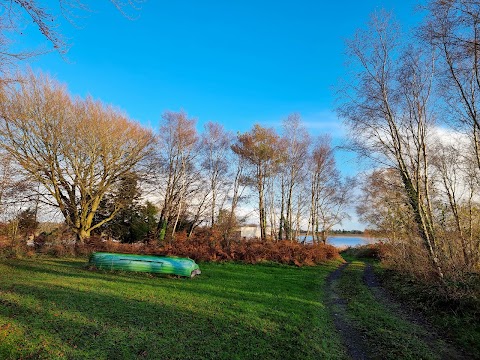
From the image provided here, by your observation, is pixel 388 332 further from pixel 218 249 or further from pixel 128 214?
pixel 128 214

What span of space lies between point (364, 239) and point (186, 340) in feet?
108

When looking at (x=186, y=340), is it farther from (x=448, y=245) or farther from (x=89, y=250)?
(x=89, y=250)

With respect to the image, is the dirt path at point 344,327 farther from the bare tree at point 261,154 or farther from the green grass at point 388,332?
the bare tree at point 261,154

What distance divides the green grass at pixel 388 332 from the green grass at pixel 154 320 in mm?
705

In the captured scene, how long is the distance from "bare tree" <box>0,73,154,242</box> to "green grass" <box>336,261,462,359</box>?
16443mm

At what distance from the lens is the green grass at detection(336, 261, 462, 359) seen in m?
5.07

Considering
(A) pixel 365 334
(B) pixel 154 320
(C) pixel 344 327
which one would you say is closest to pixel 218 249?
(C) pixel 344 327

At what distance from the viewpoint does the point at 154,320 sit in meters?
5.85

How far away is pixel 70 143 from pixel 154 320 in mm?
15060

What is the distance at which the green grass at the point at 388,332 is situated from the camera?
5.07 m

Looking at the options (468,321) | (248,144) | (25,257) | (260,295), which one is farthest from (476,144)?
(25,257)

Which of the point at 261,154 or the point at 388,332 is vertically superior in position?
the point at 261,154

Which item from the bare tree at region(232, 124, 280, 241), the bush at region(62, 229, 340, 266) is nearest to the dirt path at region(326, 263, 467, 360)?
the bush at region(62, 229, 340, 266)

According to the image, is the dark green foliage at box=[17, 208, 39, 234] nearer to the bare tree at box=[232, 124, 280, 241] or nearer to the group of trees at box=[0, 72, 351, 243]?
the group of trees at box=[0, 72, 351, 243]
